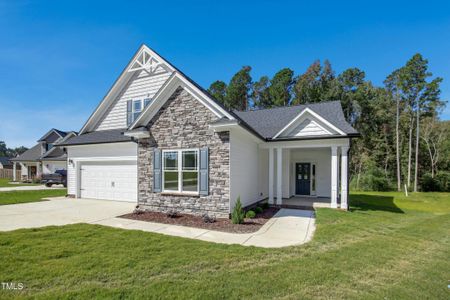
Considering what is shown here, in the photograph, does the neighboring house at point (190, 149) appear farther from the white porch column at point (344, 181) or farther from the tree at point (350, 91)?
the tree at point (350, 91)

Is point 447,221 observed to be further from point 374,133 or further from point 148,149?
point 374,133

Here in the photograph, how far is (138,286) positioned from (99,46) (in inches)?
469

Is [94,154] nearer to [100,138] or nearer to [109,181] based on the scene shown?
[100,138]

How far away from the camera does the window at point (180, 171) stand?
8.77 meters

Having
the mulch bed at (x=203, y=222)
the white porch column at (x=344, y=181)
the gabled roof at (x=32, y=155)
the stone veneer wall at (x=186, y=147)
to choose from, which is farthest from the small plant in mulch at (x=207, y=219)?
the gabled roof at (x=32, y=155)

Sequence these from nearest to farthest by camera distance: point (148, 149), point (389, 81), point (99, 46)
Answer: point (148, 149)
point (99, 46)
point (389, 81)

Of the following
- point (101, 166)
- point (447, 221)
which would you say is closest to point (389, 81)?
point (447, 221)

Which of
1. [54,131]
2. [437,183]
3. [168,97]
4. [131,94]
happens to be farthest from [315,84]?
[54,131]

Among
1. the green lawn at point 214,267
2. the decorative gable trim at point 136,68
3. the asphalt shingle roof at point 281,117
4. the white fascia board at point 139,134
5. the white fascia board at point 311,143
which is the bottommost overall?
the green lawn at point 214,267

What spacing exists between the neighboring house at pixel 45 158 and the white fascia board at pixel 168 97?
877 inches

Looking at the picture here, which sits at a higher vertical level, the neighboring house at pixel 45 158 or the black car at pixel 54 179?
the neighboring house at pixel 45 158

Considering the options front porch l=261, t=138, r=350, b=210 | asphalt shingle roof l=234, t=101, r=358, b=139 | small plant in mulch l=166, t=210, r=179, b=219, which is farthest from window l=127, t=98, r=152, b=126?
front porch l=261, t=138, r=350, b=210

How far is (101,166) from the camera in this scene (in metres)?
12.8

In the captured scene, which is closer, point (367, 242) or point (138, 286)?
point (138, 286)
